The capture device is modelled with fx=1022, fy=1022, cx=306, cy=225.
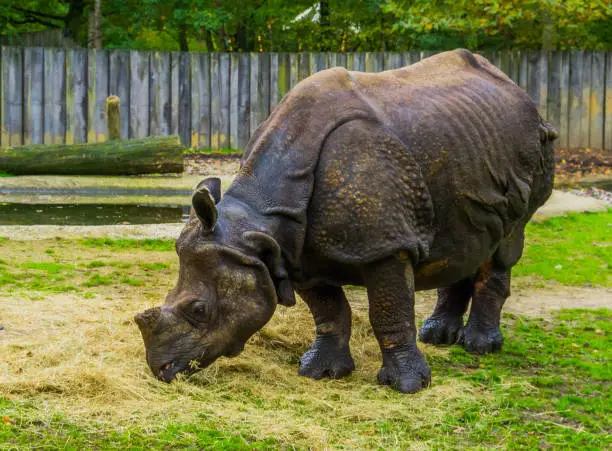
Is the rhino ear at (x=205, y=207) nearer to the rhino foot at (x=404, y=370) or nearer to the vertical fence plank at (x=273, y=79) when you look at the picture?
the rhino foot at (x=404, y=370)

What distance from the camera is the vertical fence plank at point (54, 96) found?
17047 mm

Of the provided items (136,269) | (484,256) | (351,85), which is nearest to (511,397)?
(484,256)

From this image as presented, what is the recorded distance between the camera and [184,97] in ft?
57.8

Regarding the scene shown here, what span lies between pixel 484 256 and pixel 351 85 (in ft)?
4.39

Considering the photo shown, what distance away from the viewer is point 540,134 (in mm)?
6434

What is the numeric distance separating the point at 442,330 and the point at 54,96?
11.9m

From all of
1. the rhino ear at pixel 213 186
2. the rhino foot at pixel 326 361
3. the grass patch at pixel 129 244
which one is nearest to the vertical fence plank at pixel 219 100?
the grass patch at pixel 129 244

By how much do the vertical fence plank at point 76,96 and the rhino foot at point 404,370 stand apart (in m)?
12.7

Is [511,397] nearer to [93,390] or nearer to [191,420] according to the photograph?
[191,420]

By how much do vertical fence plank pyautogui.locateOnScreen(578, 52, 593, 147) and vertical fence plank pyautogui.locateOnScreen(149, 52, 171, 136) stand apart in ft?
24.1

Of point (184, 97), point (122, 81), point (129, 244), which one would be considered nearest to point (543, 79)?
point (184, 97)

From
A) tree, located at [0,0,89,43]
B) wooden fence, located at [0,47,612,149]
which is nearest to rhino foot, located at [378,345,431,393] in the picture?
wooden fence, located at [0,47,612,149]

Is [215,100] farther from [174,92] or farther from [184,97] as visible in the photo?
[174,92]

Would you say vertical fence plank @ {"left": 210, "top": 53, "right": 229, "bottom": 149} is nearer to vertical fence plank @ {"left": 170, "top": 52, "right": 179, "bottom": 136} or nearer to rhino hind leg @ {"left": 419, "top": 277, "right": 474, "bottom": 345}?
vertical fence plank @ {"left": 170, "top": 52, "right": 179, "bottom": 136}
